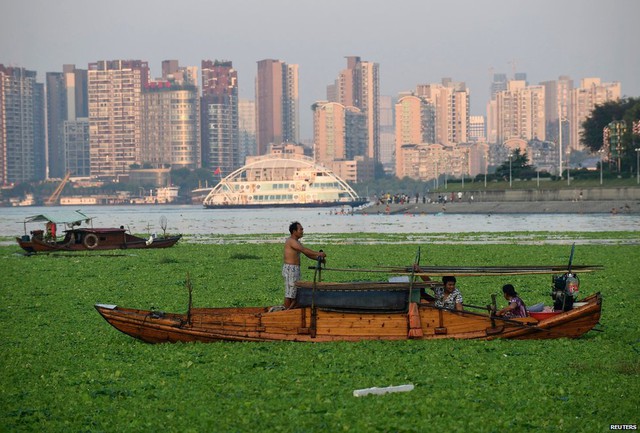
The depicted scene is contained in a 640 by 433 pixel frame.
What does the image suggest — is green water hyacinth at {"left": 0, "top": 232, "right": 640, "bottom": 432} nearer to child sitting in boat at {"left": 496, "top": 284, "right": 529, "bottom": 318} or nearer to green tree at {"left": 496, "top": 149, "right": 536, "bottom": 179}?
child sitting in boat at {"left": 496, "top": 284, "right": 529, "bottom": 318}

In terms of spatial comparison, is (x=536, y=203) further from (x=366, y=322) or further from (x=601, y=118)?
(x=366, y=322)

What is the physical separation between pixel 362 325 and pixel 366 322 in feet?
0.32

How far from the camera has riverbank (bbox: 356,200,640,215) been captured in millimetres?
141875

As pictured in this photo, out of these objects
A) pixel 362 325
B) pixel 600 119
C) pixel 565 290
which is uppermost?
pixel 600 119

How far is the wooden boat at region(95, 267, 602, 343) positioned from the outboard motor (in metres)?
0.47

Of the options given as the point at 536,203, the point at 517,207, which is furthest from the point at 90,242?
the point at 536,203

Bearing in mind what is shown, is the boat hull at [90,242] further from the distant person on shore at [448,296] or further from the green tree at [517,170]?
the green tree at [517,170]

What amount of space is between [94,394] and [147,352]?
3.69 meters

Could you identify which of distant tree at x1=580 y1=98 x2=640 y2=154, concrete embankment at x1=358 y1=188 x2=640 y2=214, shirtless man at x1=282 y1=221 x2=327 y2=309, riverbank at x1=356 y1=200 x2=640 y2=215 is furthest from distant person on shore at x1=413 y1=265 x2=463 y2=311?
distant tree at x1=580 y1=98 x2=640 y2=154

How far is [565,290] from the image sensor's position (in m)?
23.1

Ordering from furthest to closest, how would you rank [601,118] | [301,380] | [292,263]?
[601,118] → [292,263] → [301,380]

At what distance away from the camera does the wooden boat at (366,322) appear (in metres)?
22.5

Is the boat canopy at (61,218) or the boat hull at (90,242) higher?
the boat canopy at (61,218)

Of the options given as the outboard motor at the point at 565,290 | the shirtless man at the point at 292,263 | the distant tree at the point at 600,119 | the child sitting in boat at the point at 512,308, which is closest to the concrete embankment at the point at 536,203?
the distant tree at the point at 600,119
